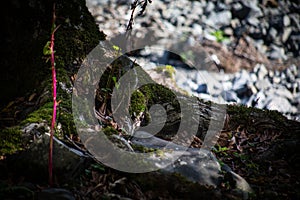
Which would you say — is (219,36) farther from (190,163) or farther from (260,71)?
(190,163)

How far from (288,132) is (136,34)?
23.9ft

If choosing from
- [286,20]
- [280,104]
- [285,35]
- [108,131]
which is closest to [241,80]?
[280,104]

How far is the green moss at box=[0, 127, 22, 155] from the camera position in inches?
93.0

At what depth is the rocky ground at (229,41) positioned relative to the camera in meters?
9.24

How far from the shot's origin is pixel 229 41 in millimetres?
11602

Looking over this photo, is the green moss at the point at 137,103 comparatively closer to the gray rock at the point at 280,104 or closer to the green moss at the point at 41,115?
the green moss at the point at 41,115

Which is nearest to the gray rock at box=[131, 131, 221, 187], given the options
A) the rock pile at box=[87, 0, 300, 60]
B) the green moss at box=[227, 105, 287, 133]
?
the green moss at box=[227, 105, 287, 133]

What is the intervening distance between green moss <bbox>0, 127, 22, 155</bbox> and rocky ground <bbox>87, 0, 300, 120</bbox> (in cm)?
659

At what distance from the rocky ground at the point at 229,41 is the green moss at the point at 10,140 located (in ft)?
21.6

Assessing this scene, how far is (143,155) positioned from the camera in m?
2.56

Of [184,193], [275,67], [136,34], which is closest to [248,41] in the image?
[275,67]

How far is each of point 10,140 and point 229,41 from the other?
10479 millimetres

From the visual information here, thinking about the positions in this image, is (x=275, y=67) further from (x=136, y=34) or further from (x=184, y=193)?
(x=184, y=193)

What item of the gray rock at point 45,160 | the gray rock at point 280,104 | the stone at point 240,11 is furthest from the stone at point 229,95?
the gray rock at point 45,160
